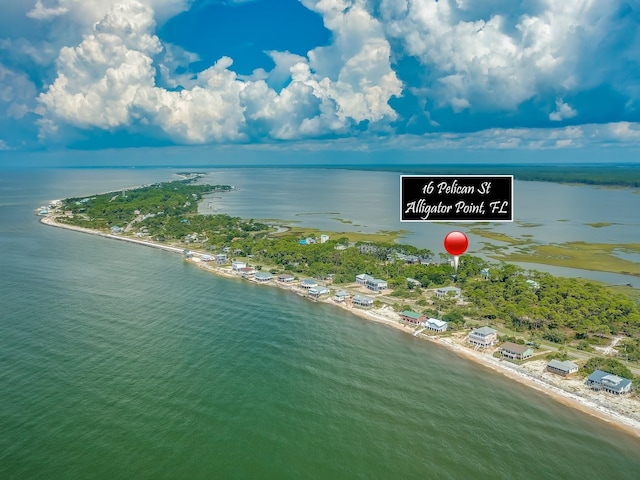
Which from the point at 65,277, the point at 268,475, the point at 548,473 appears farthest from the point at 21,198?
the point at 548,473

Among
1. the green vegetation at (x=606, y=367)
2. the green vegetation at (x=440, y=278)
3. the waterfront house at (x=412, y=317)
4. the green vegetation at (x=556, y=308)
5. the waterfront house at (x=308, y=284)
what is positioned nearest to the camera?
the green vegetation at (x=606, y=367)

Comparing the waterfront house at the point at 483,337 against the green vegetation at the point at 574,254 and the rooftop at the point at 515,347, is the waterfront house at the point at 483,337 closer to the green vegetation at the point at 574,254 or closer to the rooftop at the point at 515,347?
the rooftop at the point at 515,347

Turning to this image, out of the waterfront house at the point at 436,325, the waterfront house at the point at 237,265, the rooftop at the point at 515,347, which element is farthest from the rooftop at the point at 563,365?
the waterfront house at the point at 237,265

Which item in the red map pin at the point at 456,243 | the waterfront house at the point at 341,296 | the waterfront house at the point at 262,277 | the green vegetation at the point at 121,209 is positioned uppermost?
the red map pin at the point at 456,243

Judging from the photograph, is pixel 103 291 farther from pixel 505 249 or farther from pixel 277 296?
pixel 505 249

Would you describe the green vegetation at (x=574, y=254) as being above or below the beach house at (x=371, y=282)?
below

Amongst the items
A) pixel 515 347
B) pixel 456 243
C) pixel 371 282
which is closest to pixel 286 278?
pixel 371 282
